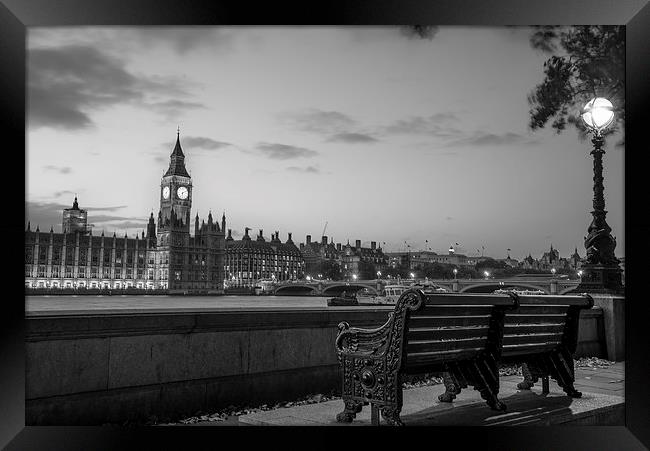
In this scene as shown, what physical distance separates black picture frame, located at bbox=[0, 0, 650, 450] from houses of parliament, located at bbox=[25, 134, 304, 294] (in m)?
117

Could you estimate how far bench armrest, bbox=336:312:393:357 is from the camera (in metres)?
4.52

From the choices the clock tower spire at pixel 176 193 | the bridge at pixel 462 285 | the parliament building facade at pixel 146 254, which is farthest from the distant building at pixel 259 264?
the bridge at pixel 462 285

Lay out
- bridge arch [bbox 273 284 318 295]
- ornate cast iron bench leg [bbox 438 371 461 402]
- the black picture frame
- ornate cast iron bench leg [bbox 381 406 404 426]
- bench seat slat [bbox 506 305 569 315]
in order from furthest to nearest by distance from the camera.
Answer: bridge arch [bbox 273 284 318 295] < ornate cast iron bench leg [bbox 438 371 461 402] < bench seat slat [bbox 506 305 569 315] < the black picture frame < ornate cast iron bench leg [bbox 381 406 404 426]

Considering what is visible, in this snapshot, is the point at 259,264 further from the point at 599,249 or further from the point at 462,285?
the point at 599,249

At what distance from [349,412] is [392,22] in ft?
10.7

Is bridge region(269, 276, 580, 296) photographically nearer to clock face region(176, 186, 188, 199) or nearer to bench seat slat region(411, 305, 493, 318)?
clock face region(176, 186, 188, 199)

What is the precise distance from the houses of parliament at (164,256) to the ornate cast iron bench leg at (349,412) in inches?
4666

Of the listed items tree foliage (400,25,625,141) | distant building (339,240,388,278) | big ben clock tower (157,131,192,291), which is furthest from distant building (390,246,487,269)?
tree foliage (400,25,625,141)

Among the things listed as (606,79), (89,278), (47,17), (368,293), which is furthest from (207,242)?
(47,17)

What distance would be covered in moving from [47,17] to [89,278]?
12012cm

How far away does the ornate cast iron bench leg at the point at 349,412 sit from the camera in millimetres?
4844

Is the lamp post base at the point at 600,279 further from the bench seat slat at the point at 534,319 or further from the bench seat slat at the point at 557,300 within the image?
the bench seat slat at the point at 534,319

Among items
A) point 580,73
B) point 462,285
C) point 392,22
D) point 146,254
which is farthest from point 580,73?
point 146,254

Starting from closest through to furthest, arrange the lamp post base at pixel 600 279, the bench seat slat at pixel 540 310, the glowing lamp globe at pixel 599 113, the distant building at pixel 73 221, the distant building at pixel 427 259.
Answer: the bench seat slat at pixel 540 310
the glowing lamp globe at pixel 599 113
the lamp post base at pixel 600 279
the distant building at pixel 427 259
the distant building at pixel 73 221
